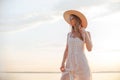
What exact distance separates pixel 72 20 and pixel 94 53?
1.49 m

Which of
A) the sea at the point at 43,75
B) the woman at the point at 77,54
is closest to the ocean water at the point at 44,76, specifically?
the sea at the point at 43,75

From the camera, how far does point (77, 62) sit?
2576 mm

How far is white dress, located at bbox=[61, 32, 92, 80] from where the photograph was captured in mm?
2561

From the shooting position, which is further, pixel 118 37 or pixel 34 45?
pixel 34 45

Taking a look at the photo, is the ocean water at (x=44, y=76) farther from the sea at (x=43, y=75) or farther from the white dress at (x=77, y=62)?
the white dress at (x=77, y=62)

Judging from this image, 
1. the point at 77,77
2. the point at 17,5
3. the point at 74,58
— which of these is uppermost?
the point at 17,5

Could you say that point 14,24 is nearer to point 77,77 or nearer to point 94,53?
point 94,53

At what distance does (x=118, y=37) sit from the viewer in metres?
3.96

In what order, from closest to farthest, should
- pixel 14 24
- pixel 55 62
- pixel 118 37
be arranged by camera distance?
pixel 118 37 < pixel 55 62 < pixel 14 24

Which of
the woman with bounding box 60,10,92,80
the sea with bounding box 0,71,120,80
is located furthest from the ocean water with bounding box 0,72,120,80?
the woman with bounding box 60,10,92,80

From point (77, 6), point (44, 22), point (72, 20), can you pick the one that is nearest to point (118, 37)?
point (77, 6)

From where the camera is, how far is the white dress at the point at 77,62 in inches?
101

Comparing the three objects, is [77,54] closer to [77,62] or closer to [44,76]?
[77,62]

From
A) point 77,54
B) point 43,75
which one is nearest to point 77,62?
point 77,54
